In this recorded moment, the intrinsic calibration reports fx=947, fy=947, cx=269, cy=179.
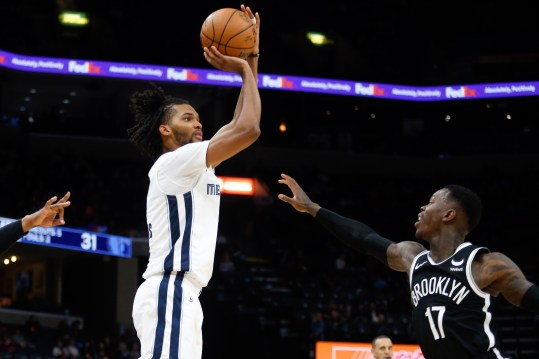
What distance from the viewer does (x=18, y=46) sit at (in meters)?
24.5

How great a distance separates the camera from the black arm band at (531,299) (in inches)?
180

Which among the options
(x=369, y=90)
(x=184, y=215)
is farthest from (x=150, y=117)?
(x=369, y=90)

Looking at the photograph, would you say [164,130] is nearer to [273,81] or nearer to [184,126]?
[184,126]

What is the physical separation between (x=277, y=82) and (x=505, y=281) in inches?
843

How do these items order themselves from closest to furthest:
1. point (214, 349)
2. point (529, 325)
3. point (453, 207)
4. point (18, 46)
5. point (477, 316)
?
point (477, 316) < point (453, 207) < point (214, 349) < point (529, 325) < point (18, 46)

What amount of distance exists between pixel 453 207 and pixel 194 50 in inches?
852

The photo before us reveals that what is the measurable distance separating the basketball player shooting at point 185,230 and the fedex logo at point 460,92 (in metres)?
22.0

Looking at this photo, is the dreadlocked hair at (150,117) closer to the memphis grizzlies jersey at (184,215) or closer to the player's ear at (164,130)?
the player's ear at (164,130)

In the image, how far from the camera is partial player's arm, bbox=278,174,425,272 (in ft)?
17.9

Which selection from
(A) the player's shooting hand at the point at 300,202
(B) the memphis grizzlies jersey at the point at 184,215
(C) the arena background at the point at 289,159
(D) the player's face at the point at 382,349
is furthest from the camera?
(C) the arena background at the point at 289,159

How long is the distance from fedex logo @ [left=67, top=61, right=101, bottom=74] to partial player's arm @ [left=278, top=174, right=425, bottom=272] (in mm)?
19361

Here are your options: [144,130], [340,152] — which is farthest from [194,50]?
[144,130]

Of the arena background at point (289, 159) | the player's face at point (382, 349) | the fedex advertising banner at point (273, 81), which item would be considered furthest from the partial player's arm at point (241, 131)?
the fedex advertising banner at point (273, 81)

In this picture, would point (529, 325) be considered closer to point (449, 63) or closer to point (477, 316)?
point (449, 63)
